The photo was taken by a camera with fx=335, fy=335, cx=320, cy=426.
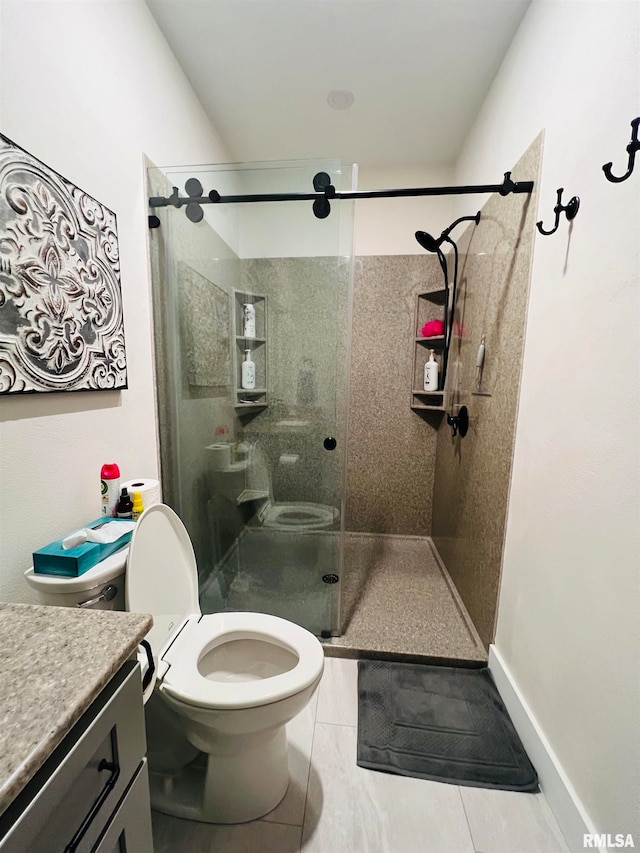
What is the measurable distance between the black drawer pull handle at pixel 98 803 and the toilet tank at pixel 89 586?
0.38 metres

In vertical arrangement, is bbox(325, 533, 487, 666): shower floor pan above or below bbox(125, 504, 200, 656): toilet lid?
below

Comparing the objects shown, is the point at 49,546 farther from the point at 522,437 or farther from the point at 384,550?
the point at 384,550

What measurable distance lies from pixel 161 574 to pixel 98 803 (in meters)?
0.60

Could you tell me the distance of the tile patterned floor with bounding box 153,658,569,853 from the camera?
3.09ft

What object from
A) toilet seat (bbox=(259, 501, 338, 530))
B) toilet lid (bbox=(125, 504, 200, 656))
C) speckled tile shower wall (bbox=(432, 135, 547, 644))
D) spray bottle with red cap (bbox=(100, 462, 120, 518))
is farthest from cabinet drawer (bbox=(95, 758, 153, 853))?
speckled tile shower wall (bbox=(432, 135, 547, 644))

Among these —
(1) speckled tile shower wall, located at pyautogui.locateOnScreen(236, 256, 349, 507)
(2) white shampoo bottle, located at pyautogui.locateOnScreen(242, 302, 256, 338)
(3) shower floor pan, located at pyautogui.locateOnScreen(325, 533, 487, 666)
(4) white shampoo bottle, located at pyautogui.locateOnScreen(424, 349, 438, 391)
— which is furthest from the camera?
(4) white shampoo bottle, located at pyautogui.locateOnScreen(424, 349, 438, 391)

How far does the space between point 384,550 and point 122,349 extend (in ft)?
7.10

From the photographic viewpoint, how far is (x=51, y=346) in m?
0.88

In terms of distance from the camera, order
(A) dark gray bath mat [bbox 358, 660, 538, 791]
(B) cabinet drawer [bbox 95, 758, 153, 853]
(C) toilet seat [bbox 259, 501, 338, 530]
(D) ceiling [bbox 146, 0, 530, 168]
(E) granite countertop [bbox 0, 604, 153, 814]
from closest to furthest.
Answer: (E) granite countertop [bbox 0, 604, 153, 814], (B) cabinet drawer [bbox 95, 758, 153, 853], (A) dark gray bath mat [bbox 358, 660, 538, 791], (D) ceiling [bbox 146, 0, 530, 168], (C) toilet seat [bbox 259, 501, 338, 530]

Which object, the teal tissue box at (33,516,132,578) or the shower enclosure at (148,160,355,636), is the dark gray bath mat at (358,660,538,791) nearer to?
the shower enclosure at (148,160,355,636)

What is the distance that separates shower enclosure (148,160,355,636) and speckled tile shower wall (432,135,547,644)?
2.23 feet

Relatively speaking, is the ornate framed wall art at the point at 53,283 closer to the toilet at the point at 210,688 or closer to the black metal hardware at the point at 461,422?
the toilet at the point at 210,688

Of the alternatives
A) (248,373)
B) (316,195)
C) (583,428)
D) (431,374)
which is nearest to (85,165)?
(316,195)

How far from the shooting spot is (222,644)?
3.87ft
